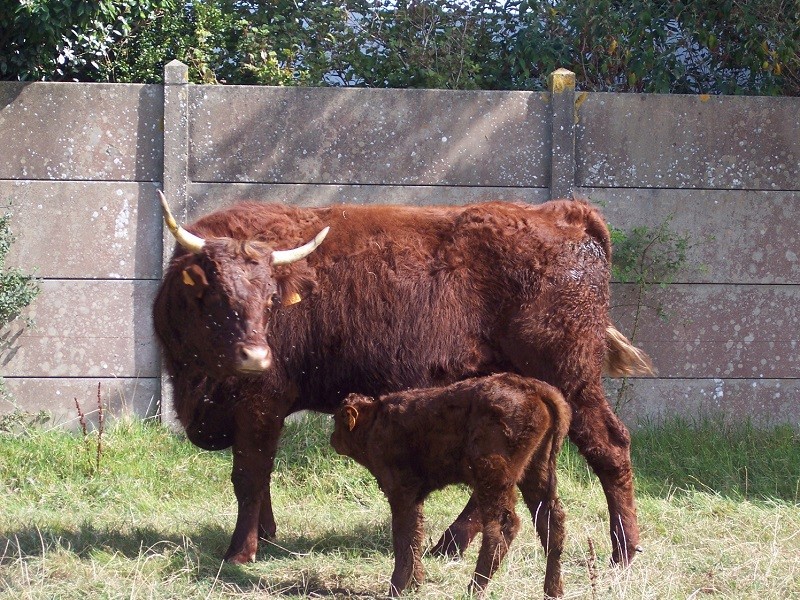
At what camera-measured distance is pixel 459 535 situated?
5789mm

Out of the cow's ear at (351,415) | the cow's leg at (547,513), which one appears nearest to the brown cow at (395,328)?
the cow's ear at (351,415)

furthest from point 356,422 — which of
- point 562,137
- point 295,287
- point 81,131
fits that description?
point 81,131

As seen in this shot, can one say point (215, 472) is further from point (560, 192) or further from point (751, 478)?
point (751, 478)

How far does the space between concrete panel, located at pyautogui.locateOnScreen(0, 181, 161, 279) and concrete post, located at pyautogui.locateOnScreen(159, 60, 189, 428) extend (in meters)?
0.14

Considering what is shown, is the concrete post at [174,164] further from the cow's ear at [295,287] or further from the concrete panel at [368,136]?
the cow's ear at [295,287]

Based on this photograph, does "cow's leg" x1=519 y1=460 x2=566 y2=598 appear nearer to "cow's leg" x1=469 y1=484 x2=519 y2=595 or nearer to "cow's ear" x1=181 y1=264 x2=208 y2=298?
"cow's leg" x1=469 y1=484 x2=519 y2=595

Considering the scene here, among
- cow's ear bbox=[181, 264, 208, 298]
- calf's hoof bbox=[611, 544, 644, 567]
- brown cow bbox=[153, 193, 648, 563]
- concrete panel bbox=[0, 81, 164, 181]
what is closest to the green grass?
calf's hoof bbox=[611, 544, 644, 567]

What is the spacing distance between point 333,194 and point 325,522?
2.62m

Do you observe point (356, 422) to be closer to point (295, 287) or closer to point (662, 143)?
point (295, 287)

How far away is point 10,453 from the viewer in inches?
273

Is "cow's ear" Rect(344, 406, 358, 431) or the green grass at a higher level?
"cow's ear" Rect(344, 406, 358, 431)

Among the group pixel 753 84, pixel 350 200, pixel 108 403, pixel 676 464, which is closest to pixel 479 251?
pixel 350 200

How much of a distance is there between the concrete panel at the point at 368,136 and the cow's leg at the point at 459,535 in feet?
9.44

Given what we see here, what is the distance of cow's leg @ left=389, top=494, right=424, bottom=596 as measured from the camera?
187 inches
